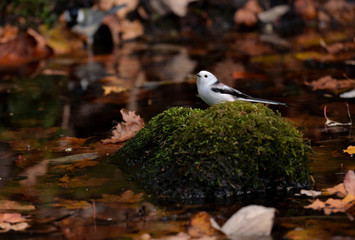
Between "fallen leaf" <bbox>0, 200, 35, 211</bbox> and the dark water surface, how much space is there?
0.07 metres

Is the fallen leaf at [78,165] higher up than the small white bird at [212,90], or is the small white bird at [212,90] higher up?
the small white bird at [212,90]

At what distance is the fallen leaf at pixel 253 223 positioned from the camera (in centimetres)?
283

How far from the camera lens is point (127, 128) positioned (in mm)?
5020

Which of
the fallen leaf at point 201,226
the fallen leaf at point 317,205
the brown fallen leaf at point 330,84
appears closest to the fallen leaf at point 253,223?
the fallen leaf at point 201,226

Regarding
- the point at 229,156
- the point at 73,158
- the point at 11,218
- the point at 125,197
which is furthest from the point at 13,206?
the point at 229,156

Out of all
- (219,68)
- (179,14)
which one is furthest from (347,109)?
(179,14)

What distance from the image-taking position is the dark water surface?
312cm

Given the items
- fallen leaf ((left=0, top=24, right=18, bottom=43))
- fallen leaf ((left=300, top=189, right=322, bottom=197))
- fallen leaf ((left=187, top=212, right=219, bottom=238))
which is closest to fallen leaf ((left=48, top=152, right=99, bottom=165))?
fallen leaf ((left=187, top=212, right=219, bottom=238))

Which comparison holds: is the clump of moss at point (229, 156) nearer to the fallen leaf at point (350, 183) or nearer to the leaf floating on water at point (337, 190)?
the leaf floating on water at point (337, 190)

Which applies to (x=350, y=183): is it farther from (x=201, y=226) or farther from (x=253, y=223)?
(x=201, y=226)

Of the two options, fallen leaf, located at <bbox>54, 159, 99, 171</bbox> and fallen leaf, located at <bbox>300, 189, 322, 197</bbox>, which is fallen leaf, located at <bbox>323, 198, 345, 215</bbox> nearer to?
fallen leaf, located at <bbox>300, 189, 322, 197</bbox>

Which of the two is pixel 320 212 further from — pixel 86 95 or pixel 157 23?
pixel 157 23

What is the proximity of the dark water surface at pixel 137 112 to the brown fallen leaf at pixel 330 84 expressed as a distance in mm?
150

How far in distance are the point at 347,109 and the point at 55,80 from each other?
4.71 m
